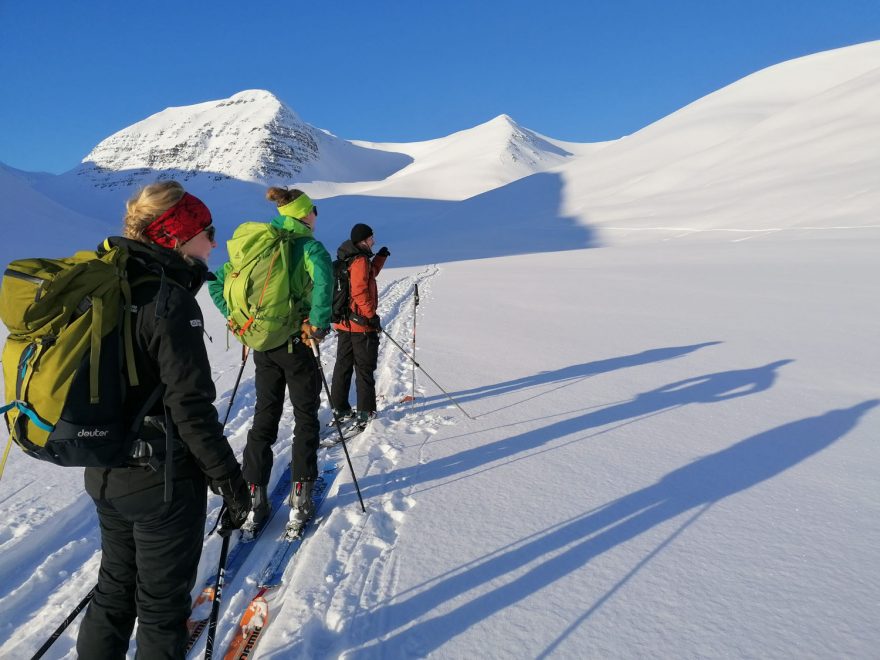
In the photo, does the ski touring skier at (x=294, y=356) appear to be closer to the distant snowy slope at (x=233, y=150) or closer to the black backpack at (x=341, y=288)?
the black backpack at (x=341, y=288)

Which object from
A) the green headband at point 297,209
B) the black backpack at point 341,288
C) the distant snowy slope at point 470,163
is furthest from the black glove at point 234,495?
the distant snowy slope at point 470,163

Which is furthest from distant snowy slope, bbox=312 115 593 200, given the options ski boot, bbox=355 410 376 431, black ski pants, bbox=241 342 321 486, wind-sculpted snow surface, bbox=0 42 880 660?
black ski pants, bbox=241 342 321 486

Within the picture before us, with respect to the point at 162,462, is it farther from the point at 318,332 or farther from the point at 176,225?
the point at 318,332

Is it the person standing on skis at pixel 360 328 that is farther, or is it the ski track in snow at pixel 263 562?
the person standing on skis at pixel 360 328

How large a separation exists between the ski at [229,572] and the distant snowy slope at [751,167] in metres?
27.0

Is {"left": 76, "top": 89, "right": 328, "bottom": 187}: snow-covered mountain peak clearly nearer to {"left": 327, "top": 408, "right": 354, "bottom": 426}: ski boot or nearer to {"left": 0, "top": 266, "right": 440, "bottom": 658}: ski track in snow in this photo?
{"left": 327, "top": 408, "right": 354, "bottom": 426}: ski boot

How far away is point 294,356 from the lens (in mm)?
3262

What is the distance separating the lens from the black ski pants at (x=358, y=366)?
15.9 ft

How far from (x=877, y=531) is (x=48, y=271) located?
176 inches

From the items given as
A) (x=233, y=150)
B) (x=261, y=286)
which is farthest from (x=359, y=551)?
(x=233, y=150)

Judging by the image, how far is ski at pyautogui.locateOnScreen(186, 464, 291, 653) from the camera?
2506 mm

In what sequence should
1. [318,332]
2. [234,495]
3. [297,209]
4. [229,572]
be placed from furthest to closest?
1. [297,209]
2. [318,332]
3. [229,572]
4. [234,495]

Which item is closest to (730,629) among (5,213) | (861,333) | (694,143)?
(861,333)

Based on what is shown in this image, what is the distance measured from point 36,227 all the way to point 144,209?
113 feet
